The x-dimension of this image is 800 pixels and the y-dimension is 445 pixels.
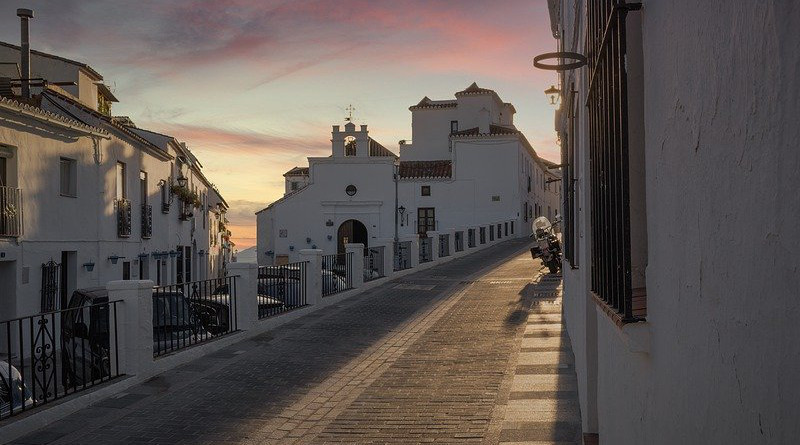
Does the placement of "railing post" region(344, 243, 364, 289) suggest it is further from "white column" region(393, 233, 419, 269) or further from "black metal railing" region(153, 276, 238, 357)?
"white column" region(393, 233, 419, 269)

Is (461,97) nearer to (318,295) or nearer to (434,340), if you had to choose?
(318,295)

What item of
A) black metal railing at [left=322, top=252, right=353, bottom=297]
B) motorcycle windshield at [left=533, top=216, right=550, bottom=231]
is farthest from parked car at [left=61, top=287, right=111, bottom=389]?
motorcycle windshield at [left=533, top=216, right=550, bottom=231]

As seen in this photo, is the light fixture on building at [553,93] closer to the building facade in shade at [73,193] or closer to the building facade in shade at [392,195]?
the building facade in shade at [73,193]

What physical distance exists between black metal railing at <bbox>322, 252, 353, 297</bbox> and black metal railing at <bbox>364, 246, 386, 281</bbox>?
1.75 meters

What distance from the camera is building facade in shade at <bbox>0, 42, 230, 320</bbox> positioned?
19172 mm

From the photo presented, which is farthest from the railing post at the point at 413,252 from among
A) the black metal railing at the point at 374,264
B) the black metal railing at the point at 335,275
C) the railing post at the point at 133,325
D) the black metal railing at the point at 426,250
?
the railing post at the point at 133,325

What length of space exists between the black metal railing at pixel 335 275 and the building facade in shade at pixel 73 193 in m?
7.68

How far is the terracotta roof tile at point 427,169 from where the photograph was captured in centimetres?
5316

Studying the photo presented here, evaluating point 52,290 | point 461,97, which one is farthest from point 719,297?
point 461,97

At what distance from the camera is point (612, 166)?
3.63 metres

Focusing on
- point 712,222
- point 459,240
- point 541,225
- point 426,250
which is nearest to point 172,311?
point 712,222

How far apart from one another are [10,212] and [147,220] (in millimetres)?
9520

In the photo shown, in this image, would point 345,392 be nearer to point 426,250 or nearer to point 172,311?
point 172,311

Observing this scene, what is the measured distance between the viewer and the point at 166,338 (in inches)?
453
